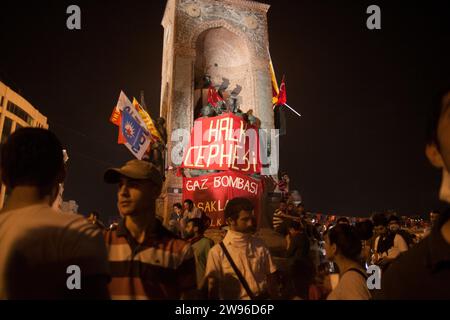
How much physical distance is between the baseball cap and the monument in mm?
15477

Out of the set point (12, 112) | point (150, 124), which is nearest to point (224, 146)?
point (150, 124)

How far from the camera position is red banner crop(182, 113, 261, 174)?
14.2 metres

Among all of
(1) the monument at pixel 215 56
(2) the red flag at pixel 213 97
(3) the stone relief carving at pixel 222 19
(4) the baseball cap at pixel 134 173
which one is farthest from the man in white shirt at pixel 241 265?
(3) the stone relief carving at pixel 222 19

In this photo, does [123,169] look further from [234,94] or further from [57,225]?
[234,94]

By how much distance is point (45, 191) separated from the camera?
190 centimetres

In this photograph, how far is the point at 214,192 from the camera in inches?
499

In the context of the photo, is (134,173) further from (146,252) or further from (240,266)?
(240,266)

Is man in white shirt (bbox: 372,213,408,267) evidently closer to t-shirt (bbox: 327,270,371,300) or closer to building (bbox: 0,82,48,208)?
t-shirt (bbox: 327,270,371,300)

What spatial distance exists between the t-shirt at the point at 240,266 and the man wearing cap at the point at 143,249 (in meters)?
0.80

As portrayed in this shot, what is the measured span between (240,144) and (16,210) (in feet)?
42.4

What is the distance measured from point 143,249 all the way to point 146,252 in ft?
0.14

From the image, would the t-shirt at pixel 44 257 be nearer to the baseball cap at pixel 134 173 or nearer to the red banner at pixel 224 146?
the baseball cap at pixel 134 173

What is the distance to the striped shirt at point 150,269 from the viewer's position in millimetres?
2611
